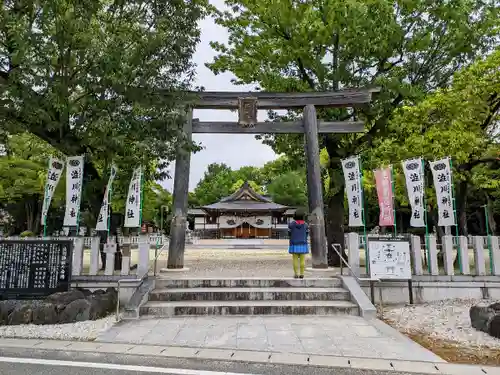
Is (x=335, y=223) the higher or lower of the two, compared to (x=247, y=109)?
lower

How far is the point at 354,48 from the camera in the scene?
1048 cm

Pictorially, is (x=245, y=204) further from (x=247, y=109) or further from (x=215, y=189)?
(x=247, y=109)

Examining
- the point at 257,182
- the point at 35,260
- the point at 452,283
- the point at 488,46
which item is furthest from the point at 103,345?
the point at 257,182

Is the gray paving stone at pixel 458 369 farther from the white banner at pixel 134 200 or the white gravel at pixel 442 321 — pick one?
the white banner at pixel 134 200

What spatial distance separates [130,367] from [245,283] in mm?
3827

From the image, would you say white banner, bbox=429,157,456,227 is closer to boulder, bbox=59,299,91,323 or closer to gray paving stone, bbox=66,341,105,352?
gray paving stone, bbox=66,341,105,352

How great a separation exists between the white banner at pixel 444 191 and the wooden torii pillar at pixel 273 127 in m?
2.48

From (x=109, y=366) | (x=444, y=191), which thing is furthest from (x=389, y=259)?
(x=109, y=366)

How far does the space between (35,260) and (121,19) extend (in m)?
5.86

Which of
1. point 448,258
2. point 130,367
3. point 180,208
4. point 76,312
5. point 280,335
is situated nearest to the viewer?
point 130,367

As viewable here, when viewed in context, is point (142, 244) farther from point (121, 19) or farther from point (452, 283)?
point (452, 283)

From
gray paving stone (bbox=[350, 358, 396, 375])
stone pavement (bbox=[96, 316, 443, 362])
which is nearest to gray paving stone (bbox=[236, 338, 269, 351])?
stone pavement (bbox=[96, 316, 443, 362])

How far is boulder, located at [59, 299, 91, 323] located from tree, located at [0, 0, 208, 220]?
3.19 m

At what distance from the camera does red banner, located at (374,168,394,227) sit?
372 inches
